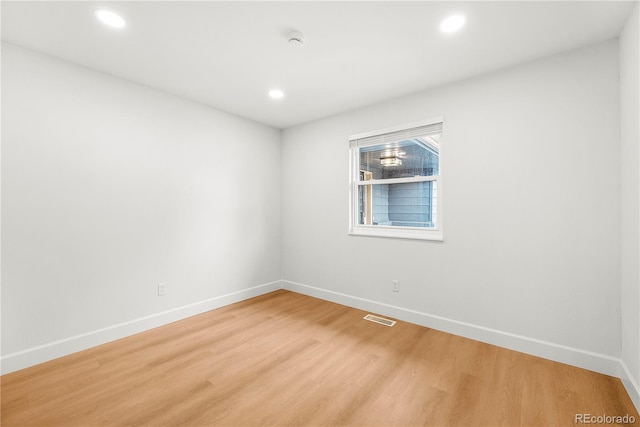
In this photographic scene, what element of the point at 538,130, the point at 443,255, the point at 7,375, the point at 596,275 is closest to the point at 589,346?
the point at 596,275

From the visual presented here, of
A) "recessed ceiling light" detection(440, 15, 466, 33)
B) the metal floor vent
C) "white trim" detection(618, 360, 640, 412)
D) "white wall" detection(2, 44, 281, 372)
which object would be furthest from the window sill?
"recessed ceiling light" detection(440, 15, 466, 33)

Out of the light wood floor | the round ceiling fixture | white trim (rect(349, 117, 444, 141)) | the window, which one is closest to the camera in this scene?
the light wood floor

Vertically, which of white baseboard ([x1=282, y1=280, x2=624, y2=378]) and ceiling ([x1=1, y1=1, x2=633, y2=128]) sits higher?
ceiling ([x1=1, y1=1, x2=633, y2=128])

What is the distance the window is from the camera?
3.05 metres

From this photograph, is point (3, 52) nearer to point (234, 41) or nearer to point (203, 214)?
point (234, 41)

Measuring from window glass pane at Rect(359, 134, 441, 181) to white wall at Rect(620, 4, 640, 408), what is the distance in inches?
53.7

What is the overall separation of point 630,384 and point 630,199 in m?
1.23

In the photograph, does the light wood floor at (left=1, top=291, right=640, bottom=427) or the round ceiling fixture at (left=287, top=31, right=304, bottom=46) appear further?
the round ceiling fixture at (left=287, top=31, right=304, bottom=46)

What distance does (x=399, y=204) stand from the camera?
339cm

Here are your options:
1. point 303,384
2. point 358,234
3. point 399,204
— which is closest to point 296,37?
point 399,204

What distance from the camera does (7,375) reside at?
209cm

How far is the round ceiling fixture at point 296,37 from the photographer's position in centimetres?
206

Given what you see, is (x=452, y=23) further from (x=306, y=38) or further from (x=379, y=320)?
(x=379, y=320)

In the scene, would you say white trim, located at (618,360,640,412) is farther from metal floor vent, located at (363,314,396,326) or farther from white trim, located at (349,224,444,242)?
metal floor vent, located at (363,314,396,326)
